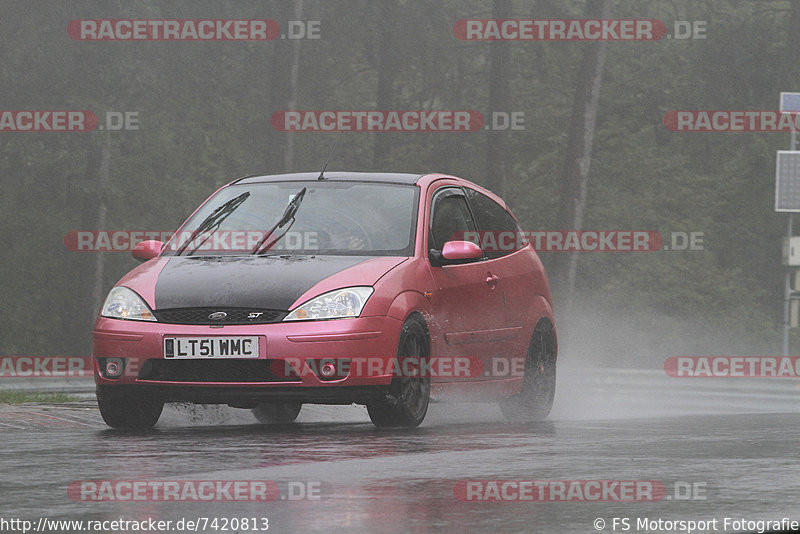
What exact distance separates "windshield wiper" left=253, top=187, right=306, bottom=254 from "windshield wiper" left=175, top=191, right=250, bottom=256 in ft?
1.41

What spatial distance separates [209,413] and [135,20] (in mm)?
29428

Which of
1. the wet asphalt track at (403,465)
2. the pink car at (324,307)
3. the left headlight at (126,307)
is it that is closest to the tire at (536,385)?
the pink car at (324,307)

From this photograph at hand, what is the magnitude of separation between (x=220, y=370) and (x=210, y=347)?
6.0 inches

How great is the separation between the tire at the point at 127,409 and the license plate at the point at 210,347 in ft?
1.36

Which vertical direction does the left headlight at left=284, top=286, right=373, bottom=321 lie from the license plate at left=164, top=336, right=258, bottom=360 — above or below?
above

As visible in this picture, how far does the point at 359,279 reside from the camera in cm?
947

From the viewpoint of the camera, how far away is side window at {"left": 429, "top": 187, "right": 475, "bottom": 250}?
10680mm

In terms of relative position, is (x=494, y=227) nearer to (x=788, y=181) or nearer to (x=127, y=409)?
(x=127, y=409)

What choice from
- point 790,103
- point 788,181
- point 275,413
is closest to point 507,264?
point 275,413

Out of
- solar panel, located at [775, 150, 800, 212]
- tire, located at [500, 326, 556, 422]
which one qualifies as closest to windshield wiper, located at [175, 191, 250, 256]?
tire, located at [500, 326, 556, 422]

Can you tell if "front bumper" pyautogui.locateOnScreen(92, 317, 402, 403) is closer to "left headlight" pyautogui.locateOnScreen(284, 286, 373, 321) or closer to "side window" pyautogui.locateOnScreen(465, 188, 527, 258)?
"left headlight" pyautogui.locateOnScreen(284, 286, 373, 321)

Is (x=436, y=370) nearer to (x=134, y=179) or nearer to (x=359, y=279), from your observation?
(x=359, y=279)

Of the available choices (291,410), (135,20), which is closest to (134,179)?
(135,20)

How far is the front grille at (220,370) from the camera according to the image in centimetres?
924
